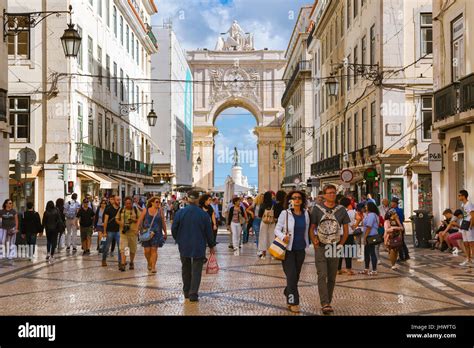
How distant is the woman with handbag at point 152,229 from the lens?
14.4 metres

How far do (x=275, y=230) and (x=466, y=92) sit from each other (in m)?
11.2

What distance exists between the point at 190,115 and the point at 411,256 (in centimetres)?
6608

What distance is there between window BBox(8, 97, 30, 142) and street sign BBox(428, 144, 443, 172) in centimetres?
1607

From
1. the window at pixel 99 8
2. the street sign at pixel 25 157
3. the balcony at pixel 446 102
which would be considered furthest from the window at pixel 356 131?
the street sign at pixel 25 157

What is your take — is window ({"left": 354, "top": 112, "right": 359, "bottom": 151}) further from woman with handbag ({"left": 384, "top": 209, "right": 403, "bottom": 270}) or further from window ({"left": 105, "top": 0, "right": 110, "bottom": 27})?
woman with handbag ({"left": 384, "top": 209, "right": 403, "bottom": 270})

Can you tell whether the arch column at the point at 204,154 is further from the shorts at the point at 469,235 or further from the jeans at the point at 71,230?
the shorts at the point at 469,235

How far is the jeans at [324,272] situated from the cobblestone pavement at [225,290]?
27 cm

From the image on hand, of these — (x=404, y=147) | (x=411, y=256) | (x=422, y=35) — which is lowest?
(x=411, y=256)

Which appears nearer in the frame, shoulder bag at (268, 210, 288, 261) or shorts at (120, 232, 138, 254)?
shoulder bag at (268, 210, 288, 261)

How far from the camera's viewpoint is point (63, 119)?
1157 inches

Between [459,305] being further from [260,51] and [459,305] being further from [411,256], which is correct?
[260,51]

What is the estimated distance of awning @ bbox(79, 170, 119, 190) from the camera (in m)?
31.2

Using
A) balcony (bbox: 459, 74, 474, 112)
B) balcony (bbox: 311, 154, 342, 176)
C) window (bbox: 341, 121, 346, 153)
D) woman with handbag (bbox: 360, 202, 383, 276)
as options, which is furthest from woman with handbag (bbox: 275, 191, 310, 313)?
balcony (bbox: 311, 154, 342, 176)
